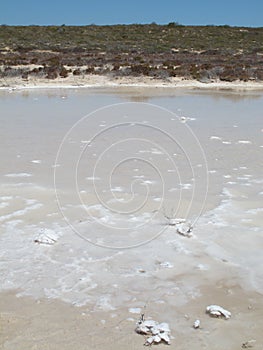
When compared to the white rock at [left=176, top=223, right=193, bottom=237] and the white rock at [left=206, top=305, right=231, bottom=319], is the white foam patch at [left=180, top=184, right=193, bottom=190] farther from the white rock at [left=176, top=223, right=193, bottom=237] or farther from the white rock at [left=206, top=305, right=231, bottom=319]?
the white rock at [left=206, top=305, right=231, bottom=319]

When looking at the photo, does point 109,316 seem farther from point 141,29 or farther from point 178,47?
point 141,29

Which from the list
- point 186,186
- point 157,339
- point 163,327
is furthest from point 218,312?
point 186,186

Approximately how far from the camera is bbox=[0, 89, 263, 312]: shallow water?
12.3 ft

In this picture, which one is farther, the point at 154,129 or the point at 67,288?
the point at 154,129

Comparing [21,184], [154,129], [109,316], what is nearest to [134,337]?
[109,316]

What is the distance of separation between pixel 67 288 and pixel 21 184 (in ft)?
9.14

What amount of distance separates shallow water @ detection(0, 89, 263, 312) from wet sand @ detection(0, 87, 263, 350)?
2 cm

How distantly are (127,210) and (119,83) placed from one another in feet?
64.5

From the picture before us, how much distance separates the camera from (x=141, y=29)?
58.8 m

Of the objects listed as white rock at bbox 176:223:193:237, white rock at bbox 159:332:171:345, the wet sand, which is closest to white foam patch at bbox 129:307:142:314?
the wet sand

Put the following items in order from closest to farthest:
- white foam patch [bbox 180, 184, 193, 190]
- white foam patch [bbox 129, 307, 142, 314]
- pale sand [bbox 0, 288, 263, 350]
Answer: pale sand [bbox 0, 288, 263, 350], white foam patch [bbox 129, 307, 142, 314], white foam patch [bbox 180, 184, 193, 190]

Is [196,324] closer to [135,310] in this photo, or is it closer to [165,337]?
[165,337]

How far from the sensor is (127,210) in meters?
5.32

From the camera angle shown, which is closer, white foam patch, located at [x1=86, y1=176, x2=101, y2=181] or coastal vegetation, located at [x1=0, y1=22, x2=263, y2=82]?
white foam patch, located at [x1=86, y1=176, x2=101, y2=181]
